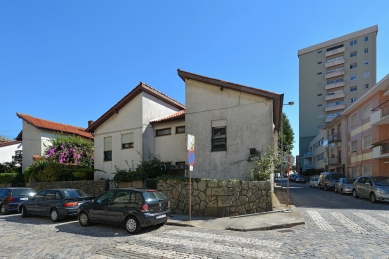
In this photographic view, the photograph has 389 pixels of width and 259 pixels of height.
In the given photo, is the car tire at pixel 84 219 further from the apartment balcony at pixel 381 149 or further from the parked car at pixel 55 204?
the apartment balcony at pixel 381 149

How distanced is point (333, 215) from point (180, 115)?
9959 millimetres

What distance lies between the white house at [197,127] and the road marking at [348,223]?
13.8 ft

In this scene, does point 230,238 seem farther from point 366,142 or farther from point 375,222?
point 366,142

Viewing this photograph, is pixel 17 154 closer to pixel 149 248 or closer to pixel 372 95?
pixel 149 248

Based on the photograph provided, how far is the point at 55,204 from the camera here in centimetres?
1187

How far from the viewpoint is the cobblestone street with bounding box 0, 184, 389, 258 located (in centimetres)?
Result: 632

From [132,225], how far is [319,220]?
6639 mm

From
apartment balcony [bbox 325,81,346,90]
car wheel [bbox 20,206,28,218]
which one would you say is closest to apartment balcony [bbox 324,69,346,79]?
apartment balcony [bbox 325,81,346,90]

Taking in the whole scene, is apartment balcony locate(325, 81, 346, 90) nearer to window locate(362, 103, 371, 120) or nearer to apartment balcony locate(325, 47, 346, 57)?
apartment balcony locate(325, 47, 346, 57)

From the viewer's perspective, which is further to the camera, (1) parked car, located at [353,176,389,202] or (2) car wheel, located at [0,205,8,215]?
(1) parked car, located at [353,176,389,202]

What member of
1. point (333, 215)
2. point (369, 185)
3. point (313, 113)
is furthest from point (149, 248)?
point (313, 113)

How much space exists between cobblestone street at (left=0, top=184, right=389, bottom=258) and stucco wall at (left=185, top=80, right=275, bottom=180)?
15.9 feet

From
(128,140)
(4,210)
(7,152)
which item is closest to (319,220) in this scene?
(128,140)

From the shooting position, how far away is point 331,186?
26.3 meters
